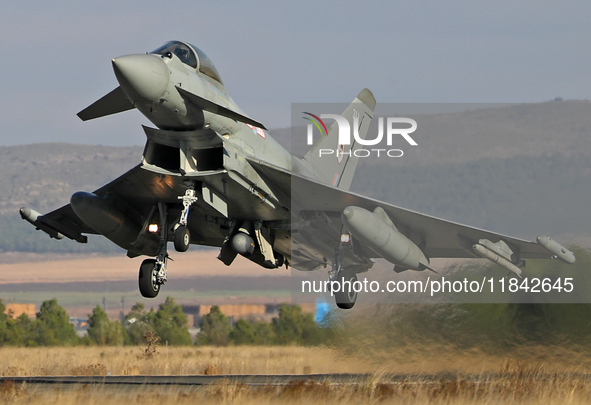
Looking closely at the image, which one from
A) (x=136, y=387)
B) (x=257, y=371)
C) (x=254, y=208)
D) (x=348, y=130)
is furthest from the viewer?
(x=348, y=130)

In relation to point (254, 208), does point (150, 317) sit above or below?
below

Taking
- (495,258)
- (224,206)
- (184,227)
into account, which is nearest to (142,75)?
(184,227)

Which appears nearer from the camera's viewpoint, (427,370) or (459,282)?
(427,370)

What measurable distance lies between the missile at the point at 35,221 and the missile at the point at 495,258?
9544 millimetres

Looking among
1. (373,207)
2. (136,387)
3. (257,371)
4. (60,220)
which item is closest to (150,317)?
(60,220)

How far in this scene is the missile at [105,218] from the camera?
15.1 meters

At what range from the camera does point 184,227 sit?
13094 millimetres

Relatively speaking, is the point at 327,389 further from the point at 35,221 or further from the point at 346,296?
the point at 35,221

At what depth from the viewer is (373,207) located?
14906mm

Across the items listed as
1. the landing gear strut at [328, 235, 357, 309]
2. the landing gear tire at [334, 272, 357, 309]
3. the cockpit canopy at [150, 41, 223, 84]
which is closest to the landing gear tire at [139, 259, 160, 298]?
the landing gear strut at [328, 235, 357, 309]

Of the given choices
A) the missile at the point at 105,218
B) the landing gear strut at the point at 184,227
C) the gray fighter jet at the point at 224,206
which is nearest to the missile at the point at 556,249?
the gray fighter jet at the point at 224,206

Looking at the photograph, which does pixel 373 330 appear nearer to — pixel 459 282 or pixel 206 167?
pixel 459 282

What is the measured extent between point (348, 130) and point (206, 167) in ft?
22.7

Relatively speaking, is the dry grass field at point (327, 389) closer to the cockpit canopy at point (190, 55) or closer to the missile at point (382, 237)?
the missile at point (382, 237)
